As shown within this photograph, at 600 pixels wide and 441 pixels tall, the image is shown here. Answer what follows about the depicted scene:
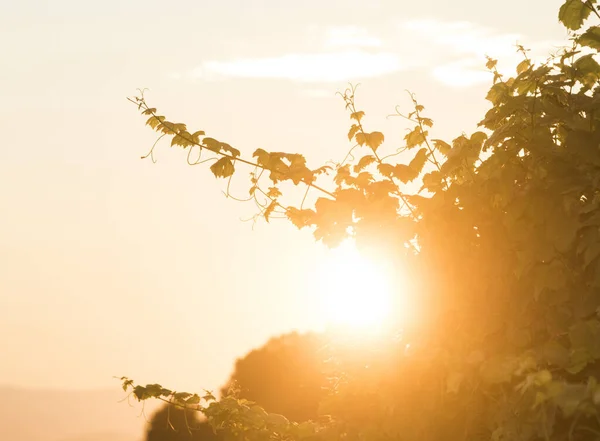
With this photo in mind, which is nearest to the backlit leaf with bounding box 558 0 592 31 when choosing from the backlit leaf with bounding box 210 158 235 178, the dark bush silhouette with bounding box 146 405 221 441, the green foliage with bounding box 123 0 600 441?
the green foliage with bounding box 123 0 600 441

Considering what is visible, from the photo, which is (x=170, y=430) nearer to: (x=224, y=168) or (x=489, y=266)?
(x=224, y=168)

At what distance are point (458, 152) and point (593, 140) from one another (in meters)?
0.98

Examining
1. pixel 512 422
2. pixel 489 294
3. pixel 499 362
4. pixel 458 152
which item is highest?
pixel 458 152

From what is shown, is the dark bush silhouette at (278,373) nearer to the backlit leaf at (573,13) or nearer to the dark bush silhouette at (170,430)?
the dark bush silhouette at (170,430)

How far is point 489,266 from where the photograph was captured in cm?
607

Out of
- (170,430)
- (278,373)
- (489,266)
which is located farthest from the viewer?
(278,373)

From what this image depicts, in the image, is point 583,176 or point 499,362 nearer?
point 499,362

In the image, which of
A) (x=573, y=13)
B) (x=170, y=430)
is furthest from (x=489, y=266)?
(x=170, y=430)

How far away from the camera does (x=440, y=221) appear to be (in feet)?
20.4

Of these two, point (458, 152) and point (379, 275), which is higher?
point (458, 152)

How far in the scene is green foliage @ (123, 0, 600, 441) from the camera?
18.5ft

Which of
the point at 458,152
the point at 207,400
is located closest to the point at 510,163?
the point at 458,152

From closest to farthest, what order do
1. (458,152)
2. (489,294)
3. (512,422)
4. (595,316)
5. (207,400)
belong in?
(512,422)
(595,316)
(489,294)
(458,152)
(207,400)

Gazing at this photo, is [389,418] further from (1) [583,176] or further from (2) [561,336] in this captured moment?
(1) [583,176]
